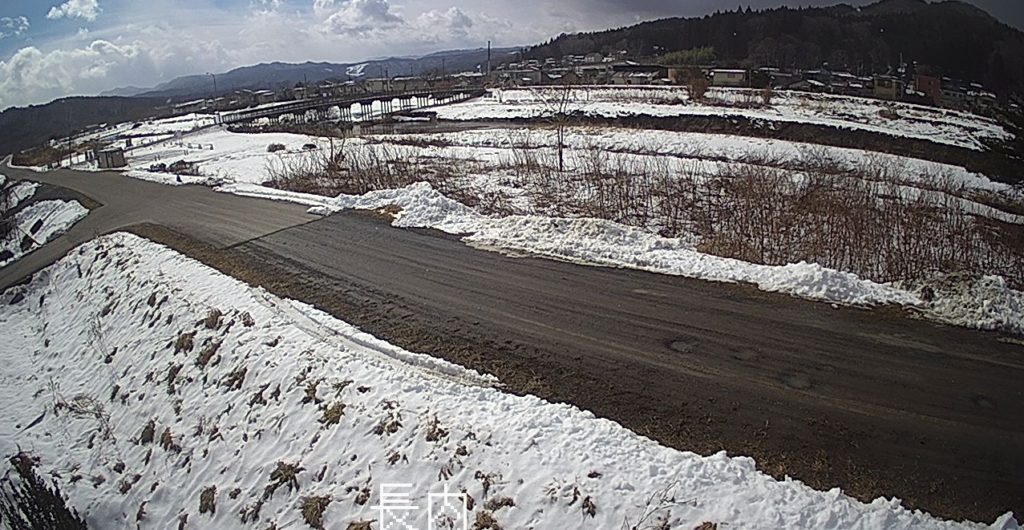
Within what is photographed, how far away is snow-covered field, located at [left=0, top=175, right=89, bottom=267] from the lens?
730 inches

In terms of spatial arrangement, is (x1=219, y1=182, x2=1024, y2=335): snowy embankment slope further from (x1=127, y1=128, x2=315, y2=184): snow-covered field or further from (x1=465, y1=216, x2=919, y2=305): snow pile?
(x1=127, y1=128, x2=315, y2=184): snow-covered field

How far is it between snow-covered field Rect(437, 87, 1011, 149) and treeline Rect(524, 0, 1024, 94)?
8.22ft

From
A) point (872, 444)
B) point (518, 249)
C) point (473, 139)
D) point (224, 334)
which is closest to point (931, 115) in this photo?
point (473, 139)

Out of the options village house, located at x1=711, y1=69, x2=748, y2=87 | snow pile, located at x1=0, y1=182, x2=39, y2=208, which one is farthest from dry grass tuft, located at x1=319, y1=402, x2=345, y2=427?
village house, located at x1=711, y1=69, x2=748, y2=87

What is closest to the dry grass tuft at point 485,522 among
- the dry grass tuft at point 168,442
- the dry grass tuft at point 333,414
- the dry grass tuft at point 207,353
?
the dry grass tuft at point 333,414

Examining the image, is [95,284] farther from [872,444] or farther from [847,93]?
[847,93]

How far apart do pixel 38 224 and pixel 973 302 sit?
27.3 metres

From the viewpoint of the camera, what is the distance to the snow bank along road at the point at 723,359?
4887 mm

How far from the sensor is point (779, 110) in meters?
34.7

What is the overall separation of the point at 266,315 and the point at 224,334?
2.22ft

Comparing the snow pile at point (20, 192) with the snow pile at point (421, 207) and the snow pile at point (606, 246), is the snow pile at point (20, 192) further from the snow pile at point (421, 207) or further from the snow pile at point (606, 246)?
the snow pile at point (606, 246)

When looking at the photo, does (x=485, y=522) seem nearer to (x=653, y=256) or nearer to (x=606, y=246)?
(x=653, y=256)

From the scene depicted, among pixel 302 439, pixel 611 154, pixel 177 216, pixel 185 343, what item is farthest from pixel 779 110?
pixel 302 439

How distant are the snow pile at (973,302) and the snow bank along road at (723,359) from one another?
1.05 ft
